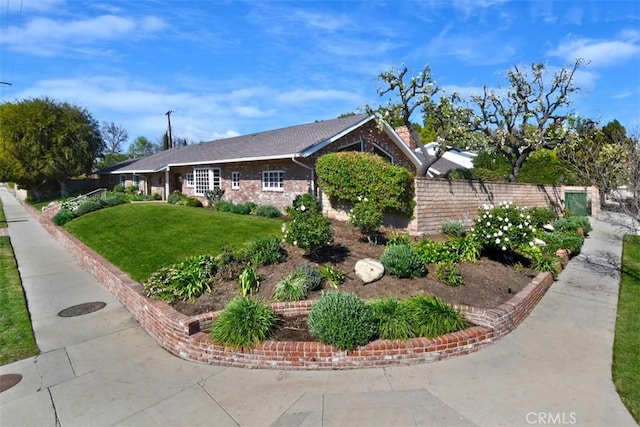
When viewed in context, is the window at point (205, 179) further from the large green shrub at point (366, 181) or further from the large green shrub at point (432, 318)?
the large green shrub at point (432, 318)

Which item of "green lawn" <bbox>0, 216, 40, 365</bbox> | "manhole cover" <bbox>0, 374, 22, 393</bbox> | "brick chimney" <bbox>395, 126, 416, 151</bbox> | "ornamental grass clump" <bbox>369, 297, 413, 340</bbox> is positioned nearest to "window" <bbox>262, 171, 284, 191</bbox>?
"brick chimney" <bbox>395, 126, 416, 151</bbox>

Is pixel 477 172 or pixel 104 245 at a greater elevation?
pixel 477 172

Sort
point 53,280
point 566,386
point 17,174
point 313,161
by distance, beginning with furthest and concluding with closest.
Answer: point 17,174 → point 313,161 → point 53,280 → point 566,386

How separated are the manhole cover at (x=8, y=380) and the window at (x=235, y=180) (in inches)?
553

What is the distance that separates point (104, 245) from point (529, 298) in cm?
1191

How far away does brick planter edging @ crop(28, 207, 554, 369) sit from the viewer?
4.70 m

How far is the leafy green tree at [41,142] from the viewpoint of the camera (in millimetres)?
27422

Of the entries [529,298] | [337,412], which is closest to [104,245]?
[337,412]

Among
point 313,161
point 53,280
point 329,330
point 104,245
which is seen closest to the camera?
point 329,330

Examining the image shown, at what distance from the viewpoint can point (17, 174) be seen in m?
28.0

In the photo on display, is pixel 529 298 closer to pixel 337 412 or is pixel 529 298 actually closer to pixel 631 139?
pixel 337 412

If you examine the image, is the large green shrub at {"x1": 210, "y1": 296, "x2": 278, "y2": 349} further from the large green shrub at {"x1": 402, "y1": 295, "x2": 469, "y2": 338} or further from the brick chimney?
the brick chimney

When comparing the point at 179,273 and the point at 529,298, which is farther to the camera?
the point at 179,273

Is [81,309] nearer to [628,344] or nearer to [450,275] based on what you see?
[450,275]
